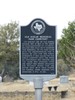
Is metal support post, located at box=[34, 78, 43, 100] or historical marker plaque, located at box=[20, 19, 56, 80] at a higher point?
historical marker plaque, located at box=[20, 19, 56, 80]

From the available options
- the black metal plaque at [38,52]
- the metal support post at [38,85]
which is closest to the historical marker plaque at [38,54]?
the black metal plaque at [38,52]

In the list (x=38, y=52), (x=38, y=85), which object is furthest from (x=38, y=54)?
(x=38, y=85)

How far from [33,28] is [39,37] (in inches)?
10.2

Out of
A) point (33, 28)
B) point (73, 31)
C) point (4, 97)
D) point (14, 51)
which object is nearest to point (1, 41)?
point (14, 51)

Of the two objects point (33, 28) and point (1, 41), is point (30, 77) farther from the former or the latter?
point (1, 41)

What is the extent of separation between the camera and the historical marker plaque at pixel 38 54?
968 centimetres

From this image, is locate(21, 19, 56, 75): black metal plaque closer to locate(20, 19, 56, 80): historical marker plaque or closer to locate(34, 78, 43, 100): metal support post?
locate(20, 19, 56, 80): historical marker plaque

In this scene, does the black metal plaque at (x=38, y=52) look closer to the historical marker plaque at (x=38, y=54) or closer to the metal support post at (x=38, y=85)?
the historical marker plaque at (x=38, y=54)

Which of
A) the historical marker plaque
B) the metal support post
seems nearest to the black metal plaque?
the historical marker plaque

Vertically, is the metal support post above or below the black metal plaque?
below

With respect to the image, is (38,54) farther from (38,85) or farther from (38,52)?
(38,85)

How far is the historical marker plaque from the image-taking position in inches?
381

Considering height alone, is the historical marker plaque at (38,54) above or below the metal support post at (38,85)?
above

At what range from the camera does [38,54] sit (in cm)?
969
